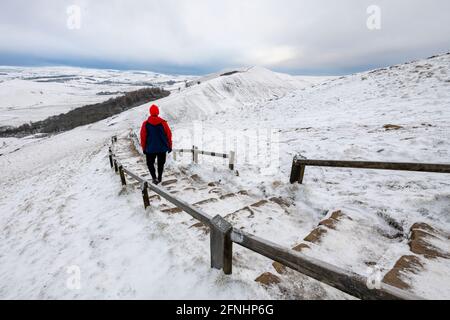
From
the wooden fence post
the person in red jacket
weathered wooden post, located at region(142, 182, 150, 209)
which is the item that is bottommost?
weathered wooden post, located at region(142, 182, 150, 209)

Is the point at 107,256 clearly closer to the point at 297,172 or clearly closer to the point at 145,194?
the point at 145,194

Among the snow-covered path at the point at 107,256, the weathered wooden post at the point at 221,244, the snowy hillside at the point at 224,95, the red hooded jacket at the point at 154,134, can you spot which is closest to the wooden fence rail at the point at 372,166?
the snow-covered path at the point at 107,256

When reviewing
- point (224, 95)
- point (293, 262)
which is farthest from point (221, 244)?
point (224, 95)

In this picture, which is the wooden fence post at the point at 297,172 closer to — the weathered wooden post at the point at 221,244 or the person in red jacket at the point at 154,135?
the person in red jacket at the point at 154,135

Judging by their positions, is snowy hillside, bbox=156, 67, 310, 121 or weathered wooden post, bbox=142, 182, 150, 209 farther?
snowy hillside, bbox=156, 67, 310, 121

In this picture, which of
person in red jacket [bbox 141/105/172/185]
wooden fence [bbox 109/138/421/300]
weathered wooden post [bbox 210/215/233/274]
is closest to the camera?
wooden fence [bbox 109/138/421/300]

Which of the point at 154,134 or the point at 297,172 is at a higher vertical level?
the point at 154,134

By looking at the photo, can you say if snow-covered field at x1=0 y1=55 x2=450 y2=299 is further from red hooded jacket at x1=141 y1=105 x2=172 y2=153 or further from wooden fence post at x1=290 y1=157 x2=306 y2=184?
red hooded jacket at x1=141 y1=105 x2=172 y2=153

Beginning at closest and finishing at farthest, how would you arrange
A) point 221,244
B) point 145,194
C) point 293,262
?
point 293,262 < point 221,244 < point 145,194

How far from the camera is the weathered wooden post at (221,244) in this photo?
2.73 meters

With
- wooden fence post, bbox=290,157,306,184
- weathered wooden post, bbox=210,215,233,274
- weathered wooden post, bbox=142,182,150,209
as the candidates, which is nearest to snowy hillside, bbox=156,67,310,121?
wooden fence post, bbox=290,157,306,184

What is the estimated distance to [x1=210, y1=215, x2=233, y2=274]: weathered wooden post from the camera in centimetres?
273

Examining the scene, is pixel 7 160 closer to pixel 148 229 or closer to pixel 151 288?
pixel 148 229

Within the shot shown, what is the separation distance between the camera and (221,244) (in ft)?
9.24
